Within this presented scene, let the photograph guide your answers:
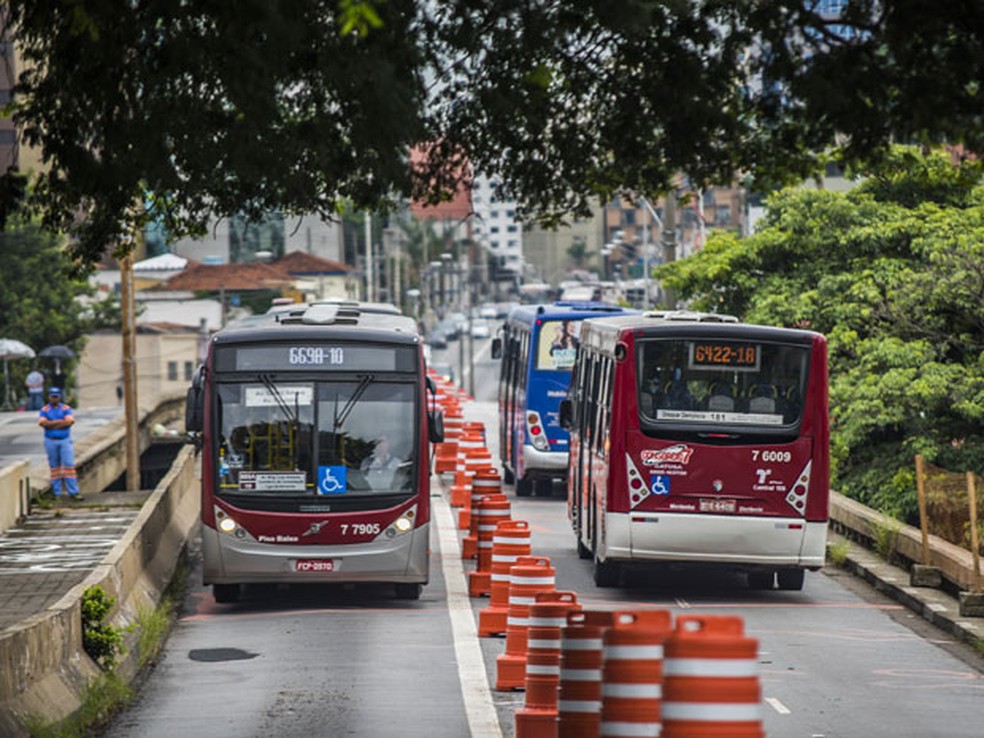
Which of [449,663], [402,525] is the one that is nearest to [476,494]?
[402,525]

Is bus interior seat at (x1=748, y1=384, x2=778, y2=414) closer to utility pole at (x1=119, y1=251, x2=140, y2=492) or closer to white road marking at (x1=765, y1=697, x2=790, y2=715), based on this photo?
white road marking at (x1=765, y1=697, x2=790, y2=715)

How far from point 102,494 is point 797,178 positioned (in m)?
22.1

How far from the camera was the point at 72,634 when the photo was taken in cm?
1552

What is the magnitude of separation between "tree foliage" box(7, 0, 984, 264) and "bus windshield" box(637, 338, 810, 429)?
682 cm

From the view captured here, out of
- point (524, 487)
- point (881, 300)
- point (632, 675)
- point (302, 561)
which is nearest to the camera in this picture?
point (632, 675)

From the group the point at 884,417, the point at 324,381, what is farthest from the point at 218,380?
the point at 884,417

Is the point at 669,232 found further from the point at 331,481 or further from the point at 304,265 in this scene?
the point at 304,265

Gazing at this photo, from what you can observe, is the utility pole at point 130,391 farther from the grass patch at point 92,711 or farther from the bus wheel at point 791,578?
the grass patch at point 92,711

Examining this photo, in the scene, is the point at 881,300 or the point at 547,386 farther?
the point at 547,386

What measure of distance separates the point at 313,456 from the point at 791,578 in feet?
19.6

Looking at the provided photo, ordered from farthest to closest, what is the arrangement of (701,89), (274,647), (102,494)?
(102,494) < (274,647) < (701,89)

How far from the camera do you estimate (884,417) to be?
30.2m

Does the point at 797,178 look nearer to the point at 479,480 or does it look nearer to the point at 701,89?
the point at 701,89

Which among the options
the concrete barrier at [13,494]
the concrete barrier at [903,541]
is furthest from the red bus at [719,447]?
the concrete barrier at [13,494]
